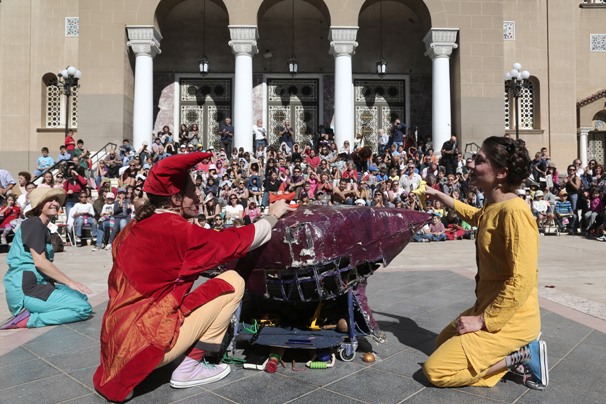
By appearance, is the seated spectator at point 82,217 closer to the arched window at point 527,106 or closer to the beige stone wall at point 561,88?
the arched window at point 527,106

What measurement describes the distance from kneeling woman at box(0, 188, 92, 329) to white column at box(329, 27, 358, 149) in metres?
14.5

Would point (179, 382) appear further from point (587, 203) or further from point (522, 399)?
point (587, 203)

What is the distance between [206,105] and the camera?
877 inches

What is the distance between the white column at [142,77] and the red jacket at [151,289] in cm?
1667

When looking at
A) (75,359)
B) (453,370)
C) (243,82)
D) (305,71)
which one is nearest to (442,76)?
(305,71)

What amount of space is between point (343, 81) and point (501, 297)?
53.5ft

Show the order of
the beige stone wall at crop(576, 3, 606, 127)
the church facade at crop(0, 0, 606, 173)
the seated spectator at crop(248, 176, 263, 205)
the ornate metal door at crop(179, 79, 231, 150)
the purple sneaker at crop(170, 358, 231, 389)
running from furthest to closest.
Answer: the beige stone wall at crop(576, 3, 606, 127), the ornate metal door at crop(179, 79, 231, 150), the church facade at crop(0, 0, 606, 173), the seated spectator at crop(248, 176, 263, 205), the purple sneaker at crop(170, 358, 231, 389)

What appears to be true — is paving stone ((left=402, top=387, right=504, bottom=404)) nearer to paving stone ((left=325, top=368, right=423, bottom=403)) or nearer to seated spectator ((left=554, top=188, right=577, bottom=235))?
paving stone ((left=325, top=368, right=423, bottom=403))

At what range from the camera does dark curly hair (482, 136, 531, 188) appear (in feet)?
10.5

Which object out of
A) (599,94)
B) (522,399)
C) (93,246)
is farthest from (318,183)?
(599,94)

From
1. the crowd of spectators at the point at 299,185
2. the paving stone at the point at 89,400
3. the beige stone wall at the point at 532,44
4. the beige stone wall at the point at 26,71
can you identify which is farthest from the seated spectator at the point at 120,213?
the beige stone wall at the point at 532,44

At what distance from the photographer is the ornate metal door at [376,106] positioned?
22578 millimetres

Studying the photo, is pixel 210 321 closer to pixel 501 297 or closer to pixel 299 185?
pixel 501 297

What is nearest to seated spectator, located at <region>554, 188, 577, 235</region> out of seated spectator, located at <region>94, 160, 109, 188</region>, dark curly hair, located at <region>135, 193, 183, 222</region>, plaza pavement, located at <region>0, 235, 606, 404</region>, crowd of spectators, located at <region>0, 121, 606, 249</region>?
crowd of spectators, located at <region>0, 121, 606, 249</region>
